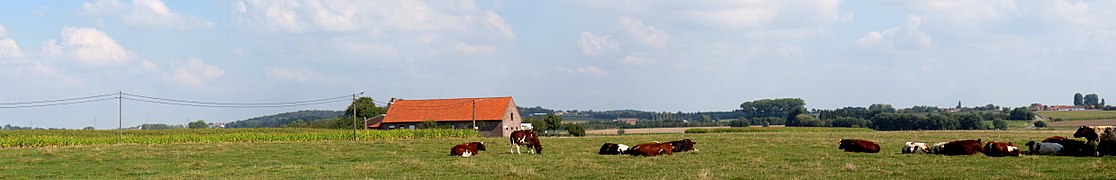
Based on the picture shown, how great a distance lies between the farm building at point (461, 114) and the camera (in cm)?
9738

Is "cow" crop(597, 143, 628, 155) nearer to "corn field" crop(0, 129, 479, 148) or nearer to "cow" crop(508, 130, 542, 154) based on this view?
"cow" crop(508, 130, 542, 154)

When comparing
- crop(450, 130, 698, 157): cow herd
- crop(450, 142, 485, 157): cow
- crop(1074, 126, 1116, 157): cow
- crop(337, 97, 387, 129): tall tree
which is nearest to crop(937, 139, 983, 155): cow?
crop(1074, 126, 1116, 157): cow

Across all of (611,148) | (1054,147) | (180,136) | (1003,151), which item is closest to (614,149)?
(611,148)

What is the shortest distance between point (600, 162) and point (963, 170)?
339 inches

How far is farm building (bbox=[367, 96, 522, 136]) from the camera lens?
9738 centimetres

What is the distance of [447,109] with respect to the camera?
330ft

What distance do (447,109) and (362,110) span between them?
19206 millimetres

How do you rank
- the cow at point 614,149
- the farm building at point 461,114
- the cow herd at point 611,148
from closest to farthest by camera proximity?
the cow herd at point 611,148
the cow at point 614,149
the farm building at point 461,114

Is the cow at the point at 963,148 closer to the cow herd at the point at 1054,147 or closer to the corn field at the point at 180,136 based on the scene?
the cow herd at the point at 1054,147

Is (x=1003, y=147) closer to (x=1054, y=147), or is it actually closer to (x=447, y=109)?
(x=1054, y=147)

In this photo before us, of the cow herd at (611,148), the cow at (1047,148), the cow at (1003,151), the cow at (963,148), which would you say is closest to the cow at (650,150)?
the cow herd at (611,148)

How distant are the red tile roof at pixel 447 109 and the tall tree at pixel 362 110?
1130 centimetres

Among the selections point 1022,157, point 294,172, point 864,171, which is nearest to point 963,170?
point 864,171

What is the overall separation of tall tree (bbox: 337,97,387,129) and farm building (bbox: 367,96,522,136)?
1016 centimetres
